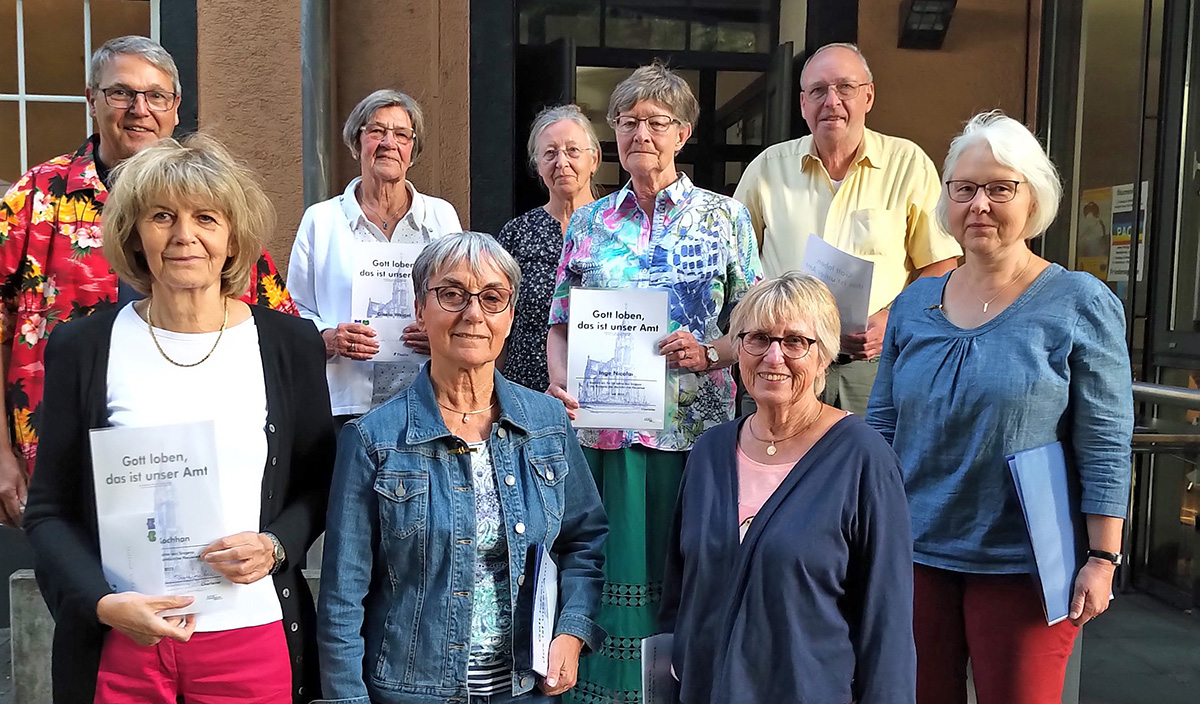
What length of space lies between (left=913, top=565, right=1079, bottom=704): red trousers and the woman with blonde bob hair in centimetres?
150

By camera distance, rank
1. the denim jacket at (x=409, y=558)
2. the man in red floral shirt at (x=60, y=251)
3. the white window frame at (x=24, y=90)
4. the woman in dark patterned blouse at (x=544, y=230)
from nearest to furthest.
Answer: the denim jacket at (x=409, y=558), the man in red floral shirt at (x=60, y=251), the woman in dark patterned blouse at (x=544, y=230), the white window frame at (x=24, y=90)

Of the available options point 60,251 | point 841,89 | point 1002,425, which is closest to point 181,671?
point 60,251

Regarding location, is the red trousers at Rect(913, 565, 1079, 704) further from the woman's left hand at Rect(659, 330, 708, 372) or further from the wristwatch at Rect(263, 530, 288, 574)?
the wristwatch at Rect(263, 530, 288, 574)

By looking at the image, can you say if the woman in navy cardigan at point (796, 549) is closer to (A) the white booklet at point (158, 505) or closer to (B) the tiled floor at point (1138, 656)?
(A) the white booklet at point (158, 505)

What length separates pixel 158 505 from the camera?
2.00m

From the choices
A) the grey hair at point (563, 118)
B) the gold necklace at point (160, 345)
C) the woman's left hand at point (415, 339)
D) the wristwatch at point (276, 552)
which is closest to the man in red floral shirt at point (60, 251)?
the woman's left hand at point (415, 339)

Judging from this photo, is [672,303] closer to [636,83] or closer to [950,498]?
[636,83]

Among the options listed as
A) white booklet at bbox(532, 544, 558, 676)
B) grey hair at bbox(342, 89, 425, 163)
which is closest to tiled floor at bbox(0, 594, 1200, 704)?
grey hair at bbox(342, 89, 425, 163)

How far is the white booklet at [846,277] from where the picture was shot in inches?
117

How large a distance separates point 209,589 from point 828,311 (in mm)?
1491

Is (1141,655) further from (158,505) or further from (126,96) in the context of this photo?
(126,96)

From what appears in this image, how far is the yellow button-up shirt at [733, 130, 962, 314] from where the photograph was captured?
3.53 meters

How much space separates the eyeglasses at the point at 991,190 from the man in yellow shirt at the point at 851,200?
94 centimetres

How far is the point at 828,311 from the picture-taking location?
2.33m
